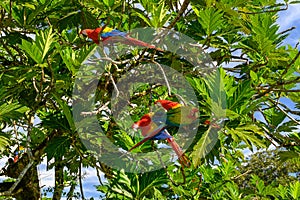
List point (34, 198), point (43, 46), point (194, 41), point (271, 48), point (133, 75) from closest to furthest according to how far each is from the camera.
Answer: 1. point (43, 46)
2. point (271, 48)
3. point (194, 41)
4. point (133, 75)
5. point (34, 198)

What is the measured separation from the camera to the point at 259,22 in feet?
5.17

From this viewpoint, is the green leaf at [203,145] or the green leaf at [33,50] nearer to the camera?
the green leaf at [203,145]

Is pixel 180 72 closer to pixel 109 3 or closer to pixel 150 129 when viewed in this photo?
pixel 109 3

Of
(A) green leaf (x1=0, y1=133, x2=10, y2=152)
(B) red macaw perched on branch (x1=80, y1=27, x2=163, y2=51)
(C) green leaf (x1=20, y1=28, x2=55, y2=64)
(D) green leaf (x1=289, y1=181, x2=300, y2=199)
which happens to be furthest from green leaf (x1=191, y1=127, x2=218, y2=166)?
(D) green leaf (x1=289, y1=181, x2=300, y2=199)

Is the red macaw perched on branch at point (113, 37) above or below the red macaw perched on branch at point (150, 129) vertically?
above

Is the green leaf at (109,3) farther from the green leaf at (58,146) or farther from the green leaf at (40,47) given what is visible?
the green leaf at (58,146)

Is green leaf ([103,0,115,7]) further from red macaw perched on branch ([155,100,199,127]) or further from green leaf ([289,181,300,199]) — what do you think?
green leaf ([289,181,300,199])

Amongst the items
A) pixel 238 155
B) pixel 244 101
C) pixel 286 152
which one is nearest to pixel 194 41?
pixel 244 101

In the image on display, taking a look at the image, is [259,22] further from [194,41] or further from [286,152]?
[286,152]

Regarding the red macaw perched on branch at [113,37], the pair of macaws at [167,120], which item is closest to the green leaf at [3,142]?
the red macaw perched on branch at [113,37]

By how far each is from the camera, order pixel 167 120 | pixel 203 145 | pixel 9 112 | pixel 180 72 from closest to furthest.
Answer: pixel 167 120, pixel 203 145, pixel 9 112, pixel 180 72

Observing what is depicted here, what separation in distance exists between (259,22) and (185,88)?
0.44m

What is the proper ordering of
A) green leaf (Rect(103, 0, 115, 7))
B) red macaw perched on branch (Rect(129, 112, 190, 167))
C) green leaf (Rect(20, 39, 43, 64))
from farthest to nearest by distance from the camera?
green leaf (Rect(103, 0, 115, 7))
green leaf (Rect(20, 39, 43, 64))
red macaw perched on branch (Rect(129, 112, 190, 167))

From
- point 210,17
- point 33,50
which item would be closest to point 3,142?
point 33,50
